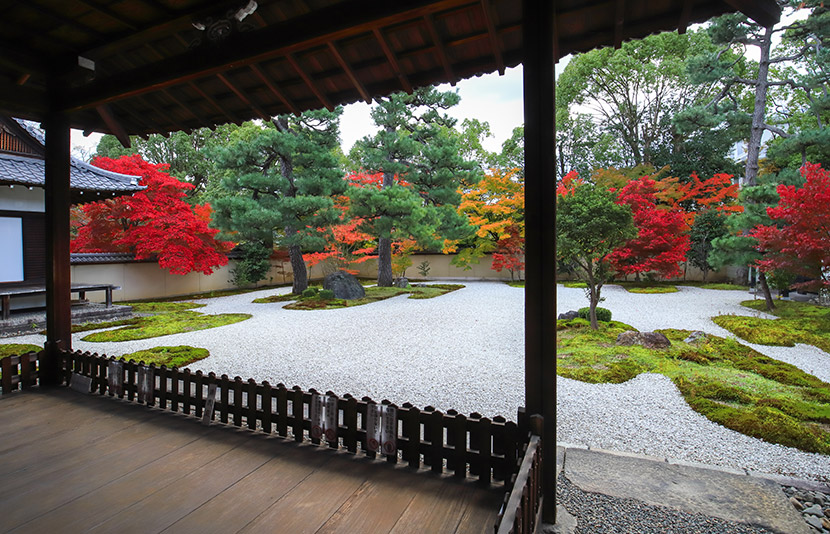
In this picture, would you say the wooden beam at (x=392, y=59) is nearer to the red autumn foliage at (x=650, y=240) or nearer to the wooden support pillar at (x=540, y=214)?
the wooden support pillar at (x=540, y=214)

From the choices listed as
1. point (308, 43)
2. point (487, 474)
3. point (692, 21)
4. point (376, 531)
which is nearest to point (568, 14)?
point (692, 21)

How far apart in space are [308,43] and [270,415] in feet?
6.88

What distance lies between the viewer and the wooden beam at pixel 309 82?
8.12 ft

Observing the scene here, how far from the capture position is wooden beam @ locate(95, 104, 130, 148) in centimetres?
324

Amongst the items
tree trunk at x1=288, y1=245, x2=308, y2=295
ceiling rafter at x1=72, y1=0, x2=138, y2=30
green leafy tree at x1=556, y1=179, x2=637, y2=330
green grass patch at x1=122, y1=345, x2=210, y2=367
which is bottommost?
green grass patch at x1=122, y1=345, x2=210, y2=367

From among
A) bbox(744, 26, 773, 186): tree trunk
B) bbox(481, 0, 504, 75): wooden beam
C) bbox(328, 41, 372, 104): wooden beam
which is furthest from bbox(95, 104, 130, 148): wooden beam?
bbox(744, 26, 773, 186): tree trunk

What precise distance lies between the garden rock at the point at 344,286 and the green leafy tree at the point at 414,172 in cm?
154

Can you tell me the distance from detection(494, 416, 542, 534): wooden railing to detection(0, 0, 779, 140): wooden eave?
198cm

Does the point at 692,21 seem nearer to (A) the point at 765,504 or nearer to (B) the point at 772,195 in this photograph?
(A) the point at 765,504

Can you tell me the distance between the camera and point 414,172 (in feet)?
43.4

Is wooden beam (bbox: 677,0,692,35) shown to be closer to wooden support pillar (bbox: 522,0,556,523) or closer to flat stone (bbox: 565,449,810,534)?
wooden support pillar (bbox: 522,0,556,523)

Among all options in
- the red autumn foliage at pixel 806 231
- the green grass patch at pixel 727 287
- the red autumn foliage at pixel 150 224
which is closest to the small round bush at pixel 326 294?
the red autumn foliage at pixel 150 224

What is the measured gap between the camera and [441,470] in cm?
193

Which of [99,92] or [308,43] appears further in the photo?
[99,92]
